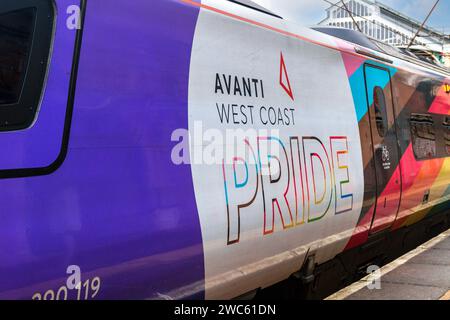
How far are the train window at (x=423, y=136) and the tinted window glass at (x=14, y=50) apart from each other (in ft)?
16.6

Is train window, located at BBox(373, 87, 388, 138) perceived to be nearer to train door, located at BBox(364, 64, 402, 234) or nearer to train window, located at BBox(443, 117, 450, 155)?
train door, located at BBox(364, 64, 402, 234)

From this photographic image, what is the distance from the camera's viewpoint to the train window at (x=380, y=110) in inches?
205

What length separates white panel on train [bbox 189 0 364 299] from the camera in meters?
3.05

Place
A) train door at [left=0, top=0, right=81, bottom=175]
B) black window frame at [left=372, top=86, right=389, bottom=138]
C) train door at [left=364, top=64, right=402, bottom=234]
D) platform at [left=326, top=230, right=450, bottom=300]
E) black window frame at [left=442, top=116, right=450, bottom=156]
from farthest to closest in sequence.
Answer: black window frame at [left=442, top=116, right=450, bottom=156] < black window frame at [left=372, top=86, right=389, bottom=138] < train door at [left=364, top=64, right=402, bottom=234] < platform at [left=326, top=230, right=450, bottom=300] < train door at [left=0, top=0, right=81, bottom=175]

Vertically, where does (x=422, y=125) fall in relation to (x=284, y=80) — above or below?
below

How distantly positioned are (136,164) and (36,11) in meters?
0.83

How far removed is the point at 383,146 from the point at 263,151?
2293 mm

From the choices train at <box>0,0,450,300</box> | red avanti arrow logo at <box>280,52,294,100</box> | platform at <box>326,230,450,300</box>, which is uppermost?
red avanti arrow logo at <box>280,52,294,100</box>

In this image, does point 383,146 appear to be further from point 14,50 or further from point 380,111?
point 14,50

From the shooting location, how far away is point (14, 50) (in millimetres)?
2156

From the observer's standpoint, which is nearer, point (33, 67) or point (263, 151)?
point (33, 67)

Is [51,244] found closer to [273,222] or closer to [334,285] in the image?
[273,222]

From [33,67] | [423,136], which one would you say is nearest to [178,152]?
[33,67]

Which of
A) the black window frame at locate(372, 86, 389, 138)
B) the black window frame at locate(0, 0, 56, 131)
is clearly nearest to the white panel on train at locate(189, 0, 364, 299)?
the black window frame at locate(372, 86, 389, 138)
